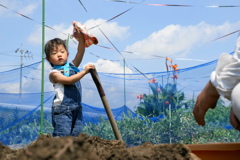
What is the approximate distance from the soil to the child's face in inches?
65.8

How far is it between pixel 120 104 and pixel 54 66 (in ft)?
8.43

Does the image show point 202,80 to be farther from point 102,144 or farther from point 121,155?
point 121,155

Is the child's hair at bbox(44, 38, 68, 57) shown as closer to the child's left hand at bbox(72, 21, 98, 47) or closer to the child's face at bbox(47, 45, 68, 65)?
the child's face at bbox(47, 45, 68, 65)

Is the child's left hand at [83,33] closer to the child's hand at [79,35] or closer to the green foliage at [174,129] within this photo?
the child's hand at [79,35]

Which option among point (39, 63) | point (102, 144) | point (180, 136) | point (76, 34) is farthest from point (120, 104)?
point (102, 144)

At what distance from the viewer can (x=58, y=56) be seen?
2668 millimetres

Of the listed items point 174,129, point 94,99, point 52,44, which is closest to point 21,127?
point 94,99

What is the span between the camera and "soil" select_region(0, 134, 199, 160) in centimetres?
51

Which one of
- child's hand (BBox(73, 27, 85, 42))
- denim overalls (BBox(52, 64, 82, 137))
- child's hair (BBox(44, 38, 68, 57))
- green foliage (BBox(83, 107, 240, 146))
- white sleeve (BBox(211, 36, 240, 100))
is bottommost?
green foliage (BBox(83, 107, 240, 146))

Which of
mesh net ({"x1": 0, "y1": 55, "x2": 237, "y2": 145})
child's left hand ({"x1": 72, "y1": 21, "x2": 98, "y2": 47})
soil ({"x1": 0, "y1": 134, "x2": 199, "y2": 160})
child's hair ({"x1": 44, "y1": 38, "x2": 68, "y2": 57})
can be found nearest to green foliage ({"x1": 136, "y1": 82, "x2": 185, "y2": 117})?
mesh net ({"x1": 0, "y1": 55, "x2": 237, "y2": 145})

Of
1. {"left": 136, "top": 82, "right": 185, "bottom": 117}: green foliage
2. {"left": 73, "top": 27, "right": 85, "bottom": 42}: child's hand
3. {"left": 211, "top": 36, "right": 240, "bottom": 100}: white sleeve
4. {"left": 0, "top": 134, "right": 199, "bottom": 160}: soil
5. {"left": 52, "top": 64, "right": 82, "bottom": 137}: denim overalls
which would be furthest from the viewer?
{"left": 136, "top": 82, "right": 185, "bottom": 117}: green foliage

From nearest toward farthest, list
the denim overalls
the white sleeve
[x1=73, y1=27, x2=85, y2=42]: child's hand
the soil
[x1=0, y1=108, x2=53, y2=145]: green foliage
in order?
the soil
the white sleeve
the denim overalls
[x1=73, y1=27, x2=85, y2=42]: child's hand
[x1=0, y1=108, x2=53, y2=145]: green foliage

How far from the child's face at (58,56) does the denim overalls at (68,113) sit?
107 millimetres

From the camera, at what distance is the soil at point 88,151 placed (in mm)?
507
